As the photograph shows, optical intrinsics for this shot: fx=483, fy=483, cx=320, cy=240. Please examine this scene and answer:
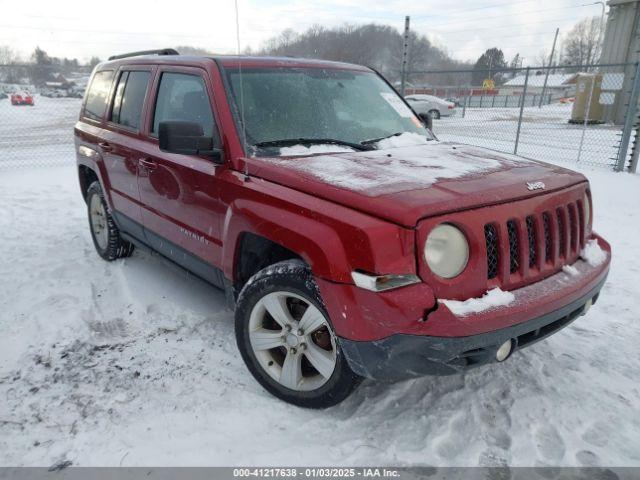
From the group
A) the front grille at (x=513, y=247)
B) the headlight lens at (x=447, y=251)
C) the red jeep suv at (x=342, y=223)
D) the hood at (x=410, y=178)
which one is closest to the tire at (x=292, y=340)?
the red jeep suv at (x=342, y=223)

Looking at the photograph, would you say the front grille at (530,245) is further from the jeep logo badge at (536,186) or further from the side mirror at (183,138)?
the side mirror at (183,138)

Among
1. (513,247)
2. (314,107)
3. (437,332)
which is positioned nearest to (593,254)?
(513,247)

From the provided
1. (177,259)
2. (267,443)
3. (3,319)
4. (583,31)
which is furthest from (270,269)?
(583,31)

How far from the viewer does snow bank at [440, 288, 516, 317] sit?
2.05 metres

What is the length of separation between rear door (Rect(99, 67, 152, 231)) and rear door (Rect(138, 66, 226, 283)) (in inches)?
6.6

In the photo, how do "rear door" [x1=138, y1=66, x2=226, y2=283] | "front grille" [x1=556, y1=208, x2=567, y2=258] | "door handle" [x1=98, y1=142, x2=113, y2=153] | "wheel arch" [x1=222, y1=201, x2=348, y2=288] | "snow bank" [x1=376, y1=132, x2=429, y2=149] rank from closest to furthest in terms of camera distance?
"wheel arch" [x1=222, y1=201, x2=348, y2=288] → "front grille" [x1=556, y1=208, x2=567, y2=258] → "rear door" [x1=138, y1=66, x2=226, y2=283] → "snow bank" [x1=376, y1=132, x2=429, y2=149] → "door handle" [x1=98, y1=142, x2=113, y2=153]

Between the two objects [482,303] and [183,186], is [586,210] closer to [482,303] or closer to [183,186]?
[482,303]

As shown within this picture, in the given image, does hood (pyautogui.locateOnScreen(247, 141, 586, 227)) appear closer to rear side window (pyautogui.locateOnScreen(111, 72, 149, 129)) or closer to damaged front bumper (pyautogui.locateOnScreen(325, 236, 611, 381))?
damaged front bumper (pyautogui.locateOnScreen(325, 236, 611, 381))

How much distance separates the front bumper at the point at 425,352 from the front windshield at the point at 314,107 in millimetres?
1418

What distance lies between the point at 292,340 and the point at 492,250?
1.10 meters

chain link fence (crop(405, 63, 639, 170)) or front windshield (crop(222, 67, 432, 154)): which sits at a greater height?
front windshield (crop(222, 67, 432, 154))

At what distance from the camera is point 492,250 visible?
7.30ft

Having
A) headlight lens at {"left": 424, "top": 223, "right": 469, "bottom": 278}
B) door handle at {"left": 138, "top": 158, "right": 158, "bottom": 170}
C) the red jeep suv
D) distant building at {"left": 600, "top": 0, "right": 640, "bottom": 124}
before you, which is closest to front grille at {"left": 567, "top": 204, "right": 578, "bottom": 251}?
the red jeep suv

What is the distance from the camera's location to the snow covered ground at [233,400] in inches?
91.2
